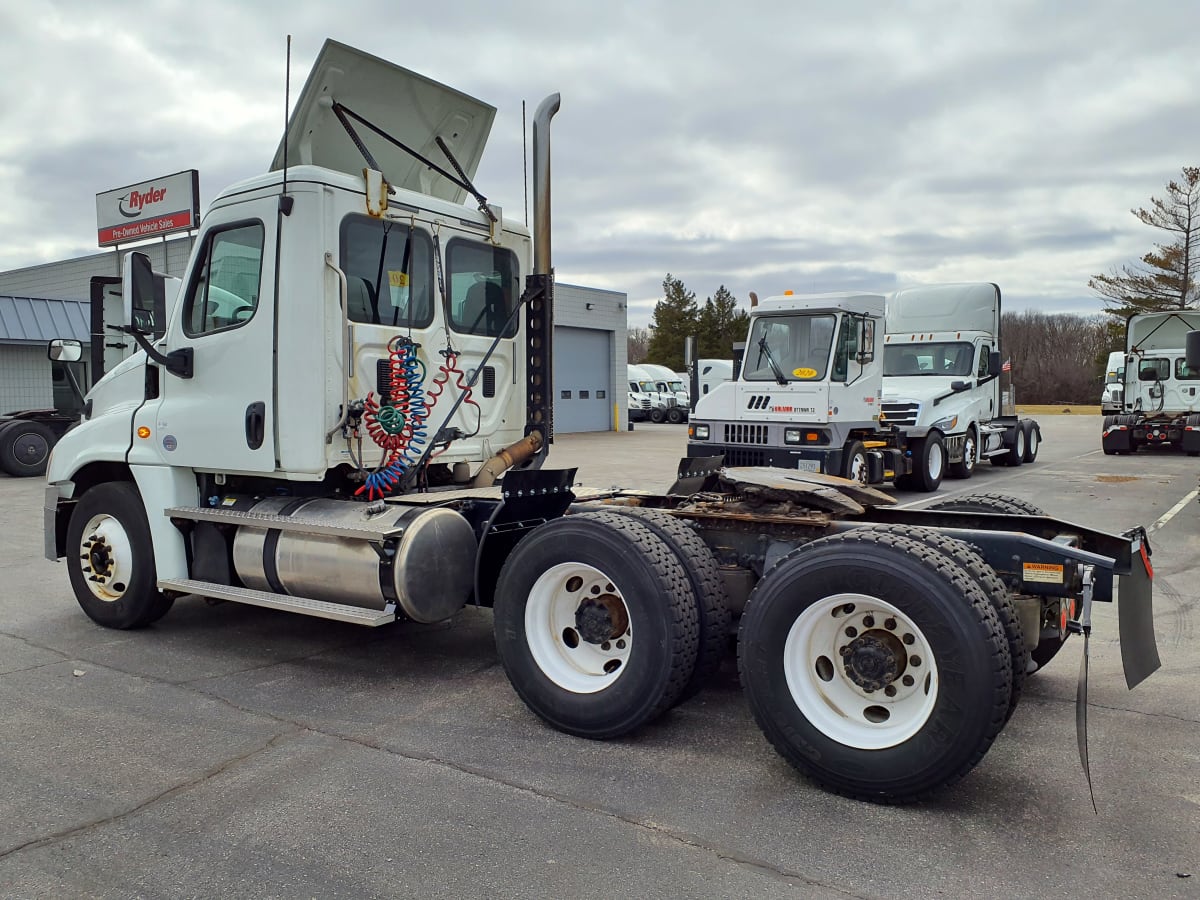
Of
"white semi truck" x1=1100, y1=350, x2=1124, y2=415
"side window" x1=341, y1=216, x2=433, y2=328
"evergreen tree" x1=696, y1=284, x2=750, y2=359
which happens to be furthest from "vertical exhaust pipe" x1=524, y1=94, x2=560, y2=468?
"evergreen tree" x1=696, y1=284, x2=750, y2=359

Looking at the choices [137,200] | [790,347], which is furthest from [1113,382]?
[137,200]

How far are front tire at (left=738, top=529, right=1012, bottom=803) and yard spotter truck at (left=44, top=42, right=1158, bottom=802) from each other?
0.01m

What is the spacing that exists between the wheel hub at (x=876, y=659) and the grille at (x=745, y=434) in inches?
394

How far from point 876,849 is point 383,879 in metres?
1.71

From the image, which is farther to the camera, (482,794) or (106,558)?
(106,558)

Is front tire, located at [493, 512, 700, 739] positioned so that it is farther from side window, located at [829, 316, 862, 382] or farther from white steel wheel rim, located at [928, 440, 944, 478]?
white steel wheel rim, located at [928, 440, 944, 478]

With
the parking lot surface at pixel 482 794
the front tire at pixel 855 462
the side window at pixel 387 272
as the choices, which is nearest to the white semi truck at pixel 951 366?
the front tire at pixel 855 462

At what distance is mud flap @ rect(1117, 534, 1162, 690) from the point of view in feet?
13.2

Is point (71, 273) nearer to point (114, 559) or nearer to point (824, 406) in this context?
point (824, 406)

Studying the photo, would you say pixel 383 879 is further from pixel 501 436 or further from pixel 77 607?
pixel 77 607

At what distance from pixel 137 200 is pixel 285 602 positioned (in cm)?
2605

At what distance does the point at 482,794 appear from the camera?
12.5 ft

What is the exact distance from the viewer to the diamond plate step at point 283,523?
5102 mm

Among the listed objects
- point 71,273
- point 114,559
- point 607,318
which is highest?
point 71,273
